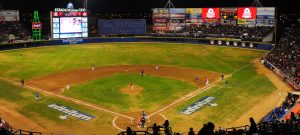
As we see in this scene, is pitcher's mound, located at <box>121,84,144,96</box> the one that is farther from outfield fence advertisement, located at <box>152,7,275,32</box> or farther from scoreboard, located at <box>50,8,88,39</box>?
outfield fence advertisement, located at <box>152,7,275,32</box>

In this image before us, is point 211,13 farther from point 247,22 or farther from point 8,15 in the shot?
point 8,15

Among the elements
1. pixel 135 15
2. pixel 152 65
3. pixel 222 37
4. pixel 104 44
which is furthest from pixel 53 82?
pixel 135 15

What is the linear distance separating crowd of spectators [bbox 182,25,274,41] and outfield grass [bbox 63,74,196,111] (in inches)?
1781

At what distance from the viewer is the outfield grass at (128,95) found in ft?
130

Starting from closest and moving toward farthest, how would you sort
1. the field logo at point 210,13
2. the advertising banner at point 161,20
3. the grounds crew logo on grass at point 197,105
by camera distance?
the grounds crew logo on grass at point 197,105
the field logo at point 210,13
the advertising banner at point 161,20

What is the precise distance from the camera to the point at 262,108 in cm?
3756

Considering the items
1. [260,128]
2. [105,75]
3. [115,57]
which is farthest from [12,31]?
[260,128]

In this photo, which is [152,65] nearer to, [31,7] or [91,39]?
[91,39]

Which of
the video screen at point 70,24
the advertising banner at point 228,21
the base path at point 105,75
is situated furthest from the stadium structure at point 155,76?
the video screen at point 70,24

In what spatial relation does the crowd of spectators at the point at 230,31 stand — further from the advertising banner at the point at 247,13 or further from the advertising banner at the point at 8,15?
the advertising banner at the point at 8,15

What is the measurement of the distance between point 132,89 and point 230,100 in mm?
13184

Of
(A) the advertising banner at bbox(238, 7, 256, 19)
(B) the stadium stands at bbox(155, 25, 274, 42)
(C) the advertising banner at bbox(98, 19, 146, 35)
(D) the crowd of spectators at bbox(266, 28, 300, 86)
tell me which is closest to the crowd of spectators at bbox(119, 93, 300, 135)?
(D) the crowd of spectators at bbox(266, 28, 300, 86)

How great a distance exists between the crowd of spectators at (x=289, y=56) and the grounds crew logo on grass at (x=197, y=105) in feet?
42.7

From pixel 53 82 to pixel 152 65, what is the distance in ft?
67.2
